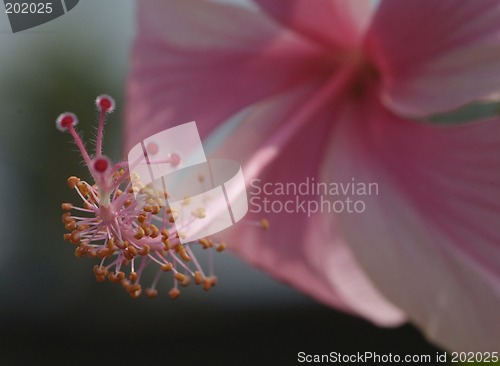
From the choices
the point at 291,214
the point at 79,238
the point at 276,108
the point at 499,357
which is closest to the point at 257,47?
the point at 276,108

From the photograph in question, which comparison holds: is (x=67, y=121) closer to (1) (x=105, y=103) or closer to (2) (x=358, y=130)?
(1) (x=105, y=103)

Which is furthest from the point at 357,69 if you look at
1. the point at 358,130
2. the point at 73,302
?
the point at 73,302

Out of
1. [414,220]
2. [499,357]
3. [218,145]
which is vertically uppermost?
[218,145]

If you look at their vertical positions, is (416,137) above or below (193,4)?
below

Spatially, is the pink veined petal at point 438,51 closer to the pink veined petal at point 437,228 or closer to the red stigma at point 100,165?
the pink veined petal at point 437,228

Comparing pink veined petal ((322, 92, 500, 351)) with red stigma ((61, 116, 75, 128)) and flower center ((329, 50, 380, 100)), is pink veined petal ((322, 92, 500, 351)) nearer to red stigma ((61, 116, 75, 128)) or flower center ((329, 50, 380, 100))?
flower center ((329, 50, 380, 100))

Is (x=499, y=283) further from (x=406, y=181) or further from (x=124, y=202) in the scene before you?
(x=124, y=202)

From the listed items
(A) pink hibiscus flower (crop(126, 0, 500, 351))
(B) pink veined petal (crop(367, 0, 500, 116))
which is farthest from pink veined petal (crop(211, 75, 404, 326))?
(B) pink veined petal (crop(367, 0, 500, 116))
